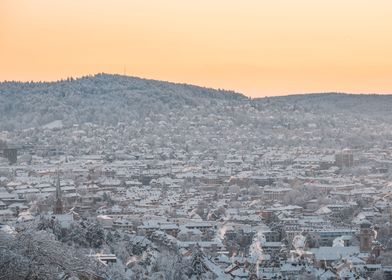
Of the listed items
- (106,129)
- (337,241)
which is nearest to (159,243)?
(337,241)

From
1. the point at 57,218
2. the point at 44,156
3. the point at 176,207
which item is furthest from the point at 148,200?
the point at 44,156

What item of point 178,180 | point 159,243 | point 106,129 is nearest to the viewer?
point 159,243

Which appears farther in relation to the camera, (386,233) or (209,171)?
(209,171)

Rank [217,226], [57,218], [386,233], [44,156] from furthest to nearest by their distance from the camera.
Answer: [44,156] < [217,226] < [386,233] < [57,218]

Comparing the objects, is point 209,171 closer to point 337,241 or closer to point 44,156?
point 44,156

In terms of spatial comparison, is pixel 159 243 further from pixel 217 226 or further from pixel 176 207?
pixel 176 207

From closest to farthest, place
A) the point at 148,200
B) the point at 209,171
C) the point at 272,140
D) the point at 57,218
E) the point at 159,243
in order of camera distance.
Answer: the point at 57,218 → the point at 159,243 → the point at 148,200 → the point at 209,171 → the point at 272,140
